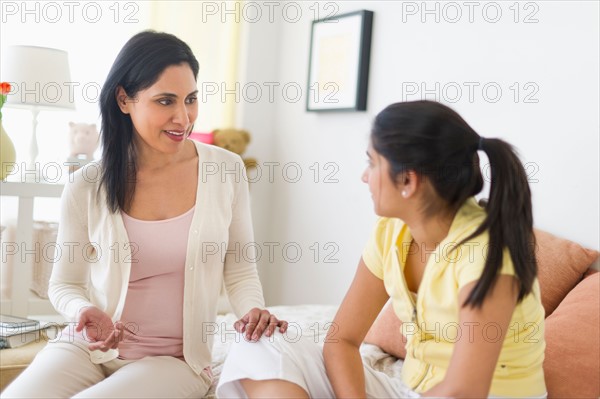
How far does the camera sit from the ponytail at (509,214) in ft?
3.84

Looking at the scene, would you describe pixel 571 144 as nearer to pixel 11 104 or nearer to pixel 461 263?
pixel 461 263

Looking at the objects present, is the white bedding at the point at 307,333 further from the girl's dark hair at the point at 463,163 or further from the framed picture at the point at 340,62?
the framed picture at the point at 340,62

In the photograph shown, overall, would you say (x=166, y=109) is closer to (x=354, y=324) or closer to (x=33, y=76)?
(x=354, y=324)

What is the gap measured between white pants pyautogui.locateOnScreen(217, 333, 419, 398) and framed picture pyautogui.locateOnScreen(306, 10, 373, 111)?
1680mm

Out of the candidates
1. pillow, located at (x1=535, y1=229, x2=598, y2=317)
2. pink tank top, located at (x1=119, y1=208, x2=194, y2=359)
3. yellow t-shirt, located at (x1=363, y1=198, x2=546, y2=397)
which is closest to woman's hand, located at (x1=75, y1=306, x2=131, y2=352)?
pink tank top, located at (x1=119, y1=208, x2=194, y2=359)

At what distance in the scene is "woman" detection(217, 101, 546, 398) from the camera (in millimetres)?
1149

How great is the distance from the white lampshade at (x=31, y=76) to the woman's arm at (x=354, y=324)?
1.77m

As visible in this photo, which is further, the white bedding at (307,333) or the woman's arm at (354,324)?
the white bedding at (307,333)

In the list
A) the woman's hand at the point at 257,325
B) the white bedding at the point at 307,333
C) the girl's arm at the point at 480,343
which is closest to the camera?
the girl's arm at the point at 480,343

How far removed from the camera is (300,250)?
3.33 metres

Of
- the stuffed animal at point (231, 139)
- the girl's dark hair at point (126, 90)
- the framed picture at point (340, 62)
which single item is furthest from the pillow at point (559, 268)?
the stuffed animal at point (231, 139)

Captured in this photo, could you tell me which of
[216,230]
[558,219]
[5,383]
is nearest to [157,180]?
[216,230]

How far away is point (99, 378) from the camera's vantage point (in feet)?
5.12

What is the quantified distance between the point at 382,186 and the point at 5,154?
1.83 metres
